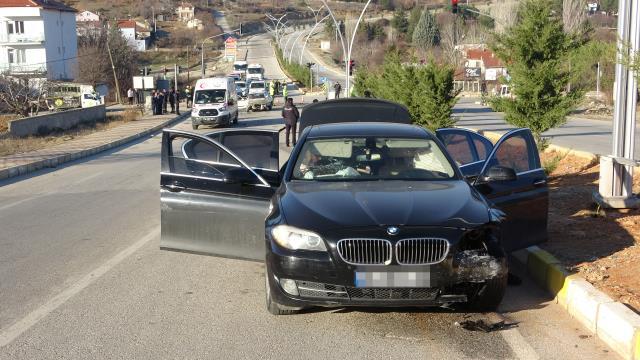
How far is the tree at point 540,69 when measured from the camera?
15.6m

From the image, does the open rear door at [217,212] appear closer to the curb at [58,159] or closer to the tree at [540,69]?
the tree at [540,69]

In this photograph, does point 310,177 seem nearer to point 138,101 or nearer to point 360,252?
point 360,252

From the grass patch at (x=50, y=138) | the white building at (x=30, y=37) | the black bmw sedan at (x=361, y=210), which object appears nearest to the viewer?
the black bmw sedan at (x=361, y=210)

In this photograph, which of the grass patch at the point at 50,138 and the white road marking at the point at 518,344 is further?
the grass patch at the point at 50,138

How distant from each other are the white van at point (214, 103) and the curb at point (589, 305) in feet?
97.1

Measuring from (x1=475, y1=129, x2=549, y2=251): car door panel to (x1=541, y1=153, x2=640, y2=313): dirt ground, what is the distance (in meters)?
0.45

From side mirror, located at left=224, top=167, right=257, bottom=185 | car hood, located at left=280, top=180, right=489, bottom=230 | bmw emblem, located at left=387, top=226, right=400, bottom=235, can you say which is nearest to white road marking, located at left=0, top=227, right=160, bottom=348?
side mirror, located at left=224, top=167, right=257, bottom=185

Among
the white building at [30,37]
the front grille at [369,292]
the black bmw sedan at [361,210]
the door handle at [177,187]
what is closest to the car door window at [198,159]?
the black bmw sedan at [361,210]

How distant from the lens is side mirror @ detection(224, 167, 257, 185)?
6801 mm

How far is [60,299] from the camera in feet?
21.8

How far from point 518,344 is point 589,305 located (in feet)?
2.66

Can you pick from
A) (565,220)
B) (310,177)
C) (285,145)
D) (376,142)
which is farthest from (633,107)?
(285,145)

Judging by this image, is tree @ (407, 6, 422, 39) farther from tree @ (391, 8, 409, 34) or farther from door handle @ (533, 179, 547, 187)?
door handle @ (533, 179, 547, 187)

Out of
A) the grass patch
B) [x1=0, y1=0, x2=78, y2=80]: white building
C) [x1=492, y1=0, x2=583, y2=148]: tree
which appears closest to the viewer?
[x1=492, y1=0, x2=583, y2=148]: tree
